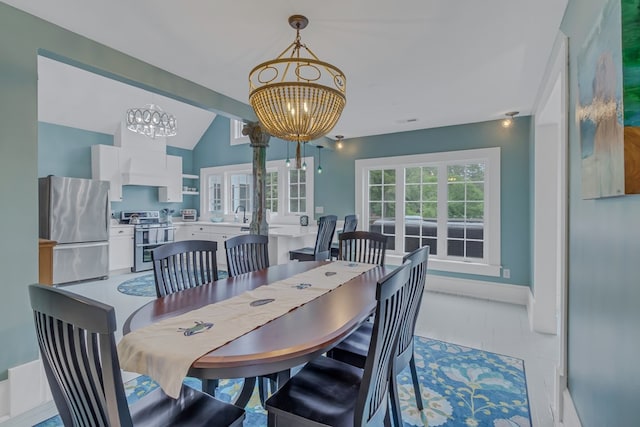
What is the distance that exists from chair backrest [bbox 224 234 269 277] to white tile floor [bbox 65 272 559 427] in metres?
1.18

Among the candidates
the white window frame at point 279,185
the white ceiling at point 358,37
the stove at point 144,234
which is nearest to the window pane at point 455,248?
the white ceiling at point 358,37

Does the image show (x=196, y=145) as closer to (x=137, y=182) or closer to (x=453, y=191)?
(x=137, y=182)

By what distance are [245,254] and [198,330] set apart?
4.16 ft

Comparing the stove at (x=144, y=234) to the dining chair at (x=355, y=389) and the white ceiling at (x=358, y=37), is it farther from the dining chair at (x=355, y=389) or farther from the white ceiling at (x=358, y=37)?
the dining chair at (x=355, y=389)

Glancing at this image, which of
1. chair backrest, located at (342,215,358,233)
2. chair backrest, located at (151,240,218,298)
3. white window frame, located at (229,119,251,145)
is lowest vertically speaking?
chair backrest, located at (151,240,218,298)

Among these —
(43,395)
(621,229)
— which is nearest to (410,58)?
(621,229)

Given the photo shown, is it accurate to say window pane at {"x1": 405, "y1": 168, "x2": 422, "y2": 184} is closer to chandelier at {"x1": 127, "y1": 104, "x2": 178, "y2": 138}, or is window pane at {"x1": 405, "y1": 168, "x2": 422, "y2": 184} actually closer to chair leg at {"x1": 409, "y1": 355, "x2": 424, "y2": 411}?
chair leg at {"x1": 409, "y1": 355, "x2": 424, "y2": 411}

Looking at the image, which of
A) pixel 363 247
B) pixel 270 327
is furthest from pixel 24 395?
pixel 363 247

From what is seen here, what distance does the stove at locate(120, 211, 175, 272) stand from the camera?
5.84 metres

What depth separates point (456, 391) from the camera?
2.23m

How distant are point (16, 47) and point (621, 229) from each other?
3.13m

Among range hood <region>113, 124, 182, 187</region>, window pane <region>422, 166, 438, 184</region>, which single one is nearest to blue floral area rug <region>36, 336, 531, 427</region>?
window pane <region>422, 166, 438, 184</region>

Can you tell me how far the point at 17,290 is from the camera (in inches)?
75.0

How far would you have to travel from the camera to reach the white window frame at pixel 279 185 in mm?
5855
